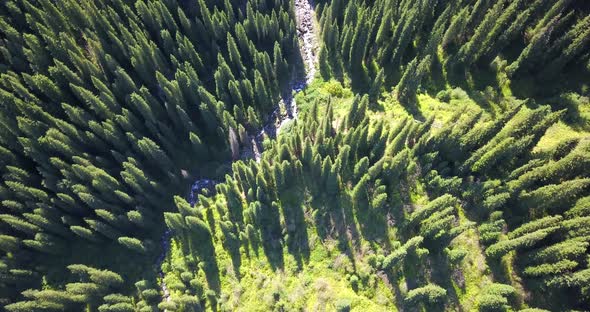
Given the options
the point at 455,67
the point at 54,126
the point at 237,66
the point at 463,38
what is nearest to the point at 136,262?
the point at 54,126

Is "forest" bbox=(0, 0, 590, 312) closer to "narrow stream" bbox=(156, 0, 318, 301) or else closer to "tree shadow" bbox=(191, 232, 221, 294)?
"tree shadow" bbox=(191, 232, 221, 294)

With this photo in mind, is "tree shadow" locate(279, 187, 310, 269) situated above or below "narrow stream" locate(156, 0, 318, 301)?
below

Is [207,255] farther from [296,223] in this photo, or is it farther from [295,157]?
[295,157]

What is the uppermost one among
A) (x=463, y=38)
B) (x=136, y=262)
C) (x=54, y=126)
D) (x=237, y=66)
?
(x=237, y=66)

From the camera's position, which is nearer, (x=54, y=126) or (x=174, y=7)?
(x=54, y=126)

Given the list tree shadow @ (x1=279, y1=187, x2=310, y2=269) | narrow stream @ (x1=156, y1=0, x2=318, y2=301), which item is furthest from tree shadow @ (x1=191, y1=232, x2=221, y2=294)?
tree shadow @ (x1=279, y1=187, x2=310, y2=269)

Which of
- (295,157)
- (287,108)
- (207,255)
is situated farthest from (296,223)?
(287,108)

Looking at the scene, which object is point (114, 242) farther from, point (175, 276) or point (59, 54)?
point (59, 54)
